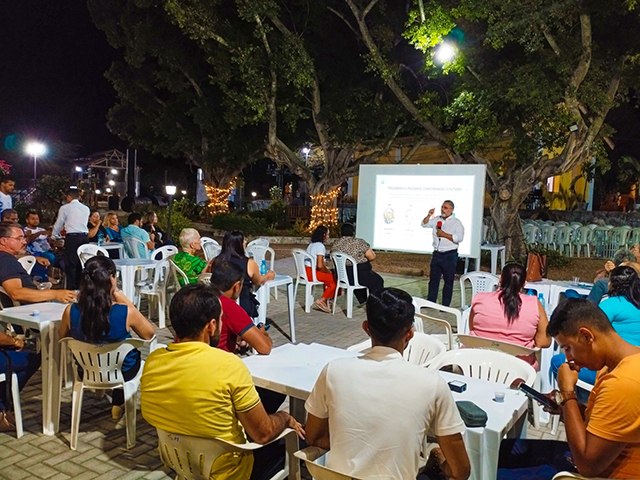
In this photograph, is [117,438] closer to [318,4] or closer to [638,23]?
[638,23]

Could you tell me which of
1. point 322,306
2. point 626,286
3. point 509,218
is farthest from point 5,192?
point 509,218

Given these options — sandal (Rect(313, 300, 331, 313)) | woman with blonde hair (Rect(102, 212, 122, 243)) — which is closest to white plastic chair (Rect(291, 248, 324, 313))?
sandal (Rect(313, 300, 331, 313))

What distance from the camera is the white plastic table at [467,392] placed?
2291 mm

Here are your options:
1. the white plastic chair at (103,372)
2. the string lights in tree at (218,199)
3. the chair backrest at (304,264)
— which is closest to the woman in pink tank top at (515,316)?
the white plastic chair at (103,372)

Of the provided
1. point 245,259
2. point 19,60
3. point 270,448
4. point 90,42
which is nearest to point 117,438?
point 270,448

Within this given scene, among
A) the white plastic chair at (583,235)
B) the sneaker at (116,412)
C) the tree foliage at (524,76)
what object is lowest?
the sneaker at (116,412)

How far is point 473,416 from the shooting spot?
7.63ft

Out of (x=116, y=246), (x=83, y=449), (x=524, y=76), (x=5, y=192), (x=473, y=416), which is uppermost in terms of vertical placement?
(x=524, y=76)

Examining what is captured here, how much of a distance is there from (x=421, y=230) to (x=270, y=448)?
310 inches

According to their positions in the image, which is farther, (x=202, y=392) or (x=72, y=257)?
(x=72, y=257)

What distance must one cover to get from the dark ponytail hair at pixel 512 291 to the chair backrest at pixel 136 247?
5.57 m

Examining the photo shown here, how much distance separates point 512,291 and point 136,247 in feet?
19.1

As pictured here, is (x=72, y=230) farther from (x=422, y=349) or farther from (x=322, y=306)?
(x=422, y=349)

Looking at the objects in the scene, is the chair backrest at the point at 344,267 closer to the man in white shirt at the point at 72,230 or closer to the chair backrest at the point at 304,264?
the chair backrest at the point at 304,264
